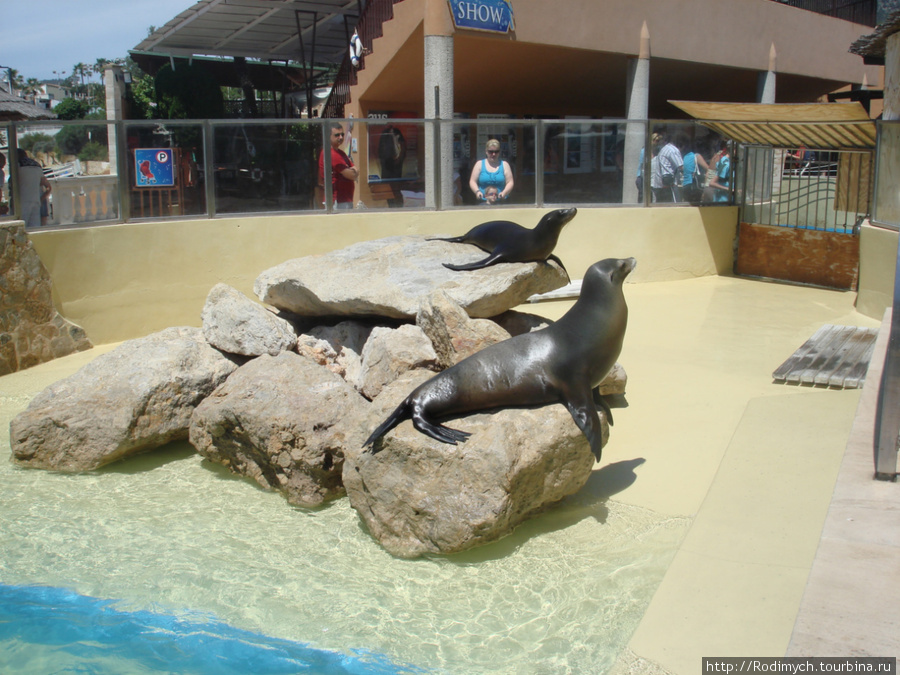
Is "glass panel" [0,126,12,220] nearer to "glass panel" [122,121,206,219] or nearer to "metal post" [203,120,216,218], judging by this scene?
"glass panel" [122,121,206,219]

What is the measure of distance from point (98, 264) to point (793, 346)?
690cm

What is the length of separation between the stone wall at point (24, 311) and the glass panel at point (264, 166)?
198 centimetres

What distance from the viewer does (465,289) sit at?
6406mm

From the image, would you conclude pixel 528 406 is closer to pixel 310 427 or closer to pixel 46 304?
pixel 310 427

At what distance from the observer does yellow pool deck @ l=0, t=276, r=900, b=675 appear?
263cm

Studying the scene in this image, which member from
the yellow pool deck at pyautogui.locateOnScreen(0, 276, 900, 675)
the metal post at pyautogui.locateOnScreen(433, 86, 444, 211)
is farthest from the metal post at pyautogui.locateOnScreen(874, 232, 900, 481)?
the metal post at pyautogui.locateOnScreen(433, 86, 444, 211)

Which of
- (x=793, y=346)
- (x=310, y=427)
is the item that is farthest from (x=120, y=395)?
(x=793, y=346)

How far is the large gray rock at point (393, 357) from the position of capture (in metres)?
5.81

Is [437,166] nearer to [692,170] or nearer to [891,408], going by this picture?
[692,170]

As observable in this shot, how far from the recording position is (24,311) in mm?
7652

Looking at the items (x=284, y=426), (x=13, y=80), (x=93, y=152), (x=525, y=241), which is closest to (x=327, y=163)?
(x=93, y=152)

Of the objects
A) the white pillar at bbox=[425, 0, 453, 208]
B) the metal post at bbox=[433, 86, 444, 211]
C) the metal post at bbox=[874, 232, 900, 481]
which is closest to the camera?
the metal post at bbox=[874, 232, 900, 481]

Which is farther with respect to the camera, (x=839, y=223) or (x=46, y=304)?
(x=839, y=223)

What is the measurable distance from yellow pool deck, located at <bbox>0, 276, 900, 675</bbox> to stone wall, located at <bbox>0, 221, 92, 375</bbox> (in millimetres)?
196
